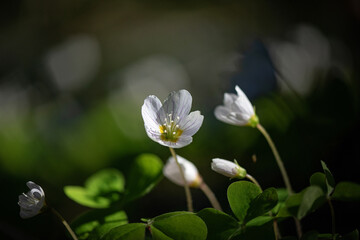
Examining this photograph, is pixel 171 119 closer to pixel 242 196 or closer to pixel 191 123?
pixel 191 123

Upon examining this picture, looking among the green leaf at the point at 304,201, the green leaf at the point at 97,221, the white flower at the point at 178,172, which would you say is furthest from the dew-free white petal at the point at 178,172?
the green leaf at the point at 304,201

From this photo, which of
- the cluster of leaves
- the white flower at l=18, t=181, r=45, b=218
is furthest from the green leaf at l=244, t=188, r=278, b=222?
the white flower at l=18, t=181, r=45, b=218

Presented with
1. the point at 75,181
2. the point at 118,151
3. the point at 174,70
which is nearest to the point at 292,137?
the point at 118,151

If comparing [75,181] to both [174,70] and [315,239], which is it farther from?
[174,70]

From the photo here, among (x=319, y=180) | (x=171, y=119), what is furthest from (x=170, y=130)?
(x=319, y=180)

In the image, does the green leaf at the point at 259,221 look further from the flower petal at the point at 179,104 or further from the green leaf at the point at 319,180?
the flower petal at the point at 179,104

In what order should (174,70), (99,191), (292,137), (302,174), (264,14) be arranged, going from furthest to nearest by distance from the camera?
(264,14) < (174,70) < (292,137) < (302,174) < (99,191)
